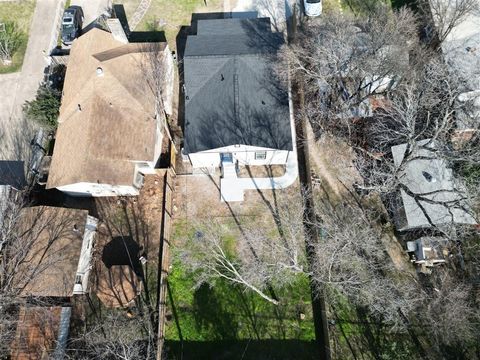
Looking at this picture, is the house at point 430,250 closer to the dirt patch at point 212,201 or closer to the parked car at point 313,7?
the dirt patch at point 212,201

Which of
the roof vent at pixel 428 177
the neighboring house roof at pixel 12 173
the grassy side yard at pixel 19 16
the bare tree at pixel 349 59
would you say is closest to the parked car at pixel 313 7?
the bare tree at pixel 349 59

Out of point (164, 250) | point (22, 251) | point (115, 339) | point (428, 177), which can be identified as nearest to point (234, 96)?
point (164, 250)

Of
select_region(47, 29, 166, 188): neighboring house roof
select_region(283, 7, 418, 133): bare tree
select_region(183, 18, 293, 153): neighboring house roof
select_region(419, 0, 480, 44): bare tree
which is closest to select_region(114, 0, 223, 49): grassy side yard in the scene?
select_region(47, 29, 166, 188): neighboring house roof

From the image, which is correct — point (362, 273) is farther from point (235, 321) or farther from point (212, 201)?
point (212, 201)

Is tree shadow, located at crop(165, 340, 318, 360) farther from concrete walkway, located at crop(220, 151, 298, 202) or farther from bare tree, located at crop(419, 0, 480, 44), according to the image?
bare tree, located at crop(419, 0, 480, 44)

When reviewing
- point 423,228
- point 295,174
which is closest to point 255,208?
point 295,174

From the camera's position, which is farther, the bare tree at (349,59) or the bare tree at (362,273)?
the bare tree at (349,59)
